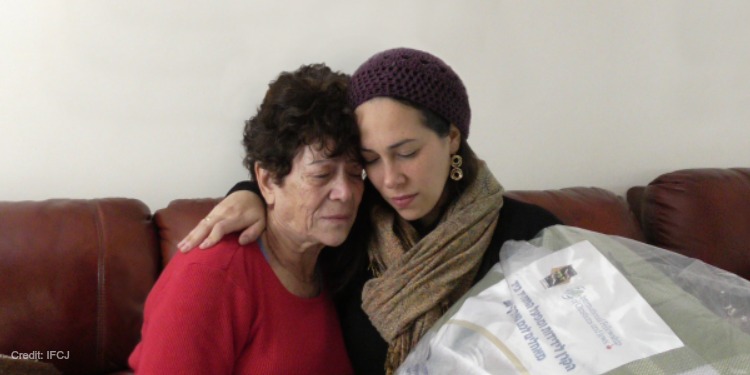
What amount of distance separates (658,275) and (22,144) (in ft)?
5.15

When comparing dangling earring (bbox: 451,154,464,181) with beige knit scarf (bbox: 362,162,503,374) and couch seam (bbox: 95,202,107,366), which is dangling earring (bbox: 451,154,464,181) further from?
couch seam (bbox: 95,202,107,366)

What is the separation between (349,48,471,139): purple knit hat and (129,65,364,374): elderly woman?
51mm

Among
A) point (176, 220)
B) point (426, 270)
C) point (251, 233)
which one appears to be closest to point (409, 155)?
point (426, 270)

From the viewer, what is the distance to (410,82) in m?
1.01


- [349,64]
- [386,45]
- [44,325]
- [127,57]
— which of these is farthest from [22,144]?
[386,45]

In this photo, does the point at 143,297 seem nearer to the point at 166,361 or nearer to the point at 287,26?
the point at 166,361

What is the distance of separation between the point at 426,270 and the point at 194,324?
17.1 inches

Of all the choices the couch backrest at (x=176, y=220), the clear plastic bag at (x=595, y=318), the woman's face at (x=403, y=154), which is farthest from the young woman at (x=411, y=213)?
the couch backrest at (x=176, y=220)

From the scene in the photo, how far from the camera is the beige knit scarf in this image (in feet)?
3.52

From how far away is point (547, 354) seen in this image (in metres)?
0.73

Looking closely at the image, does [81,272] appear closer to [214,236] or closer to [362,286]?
[214,236]

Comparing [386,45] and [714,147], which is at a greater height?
[386,45]

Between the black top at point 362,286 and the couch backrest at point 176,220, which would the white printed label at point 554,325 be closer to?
the black top at point 362,286

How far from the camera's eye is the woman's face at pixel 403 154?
1.01 metres
